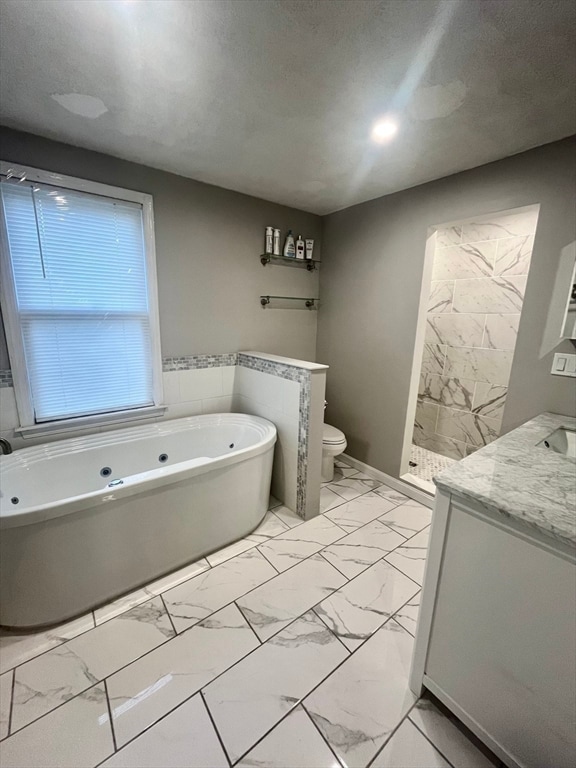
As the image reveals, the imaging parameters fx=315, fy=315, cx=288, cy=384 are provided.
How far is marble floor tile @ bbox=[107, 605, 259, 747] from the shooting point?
1143mm

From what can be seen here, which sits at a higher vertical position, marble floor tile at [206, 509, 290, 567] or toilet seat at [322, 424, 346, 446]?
toilet seat at [322, 424, 346, 446]

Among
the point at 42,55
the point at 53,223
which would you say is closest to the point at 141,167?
the point at 53,223

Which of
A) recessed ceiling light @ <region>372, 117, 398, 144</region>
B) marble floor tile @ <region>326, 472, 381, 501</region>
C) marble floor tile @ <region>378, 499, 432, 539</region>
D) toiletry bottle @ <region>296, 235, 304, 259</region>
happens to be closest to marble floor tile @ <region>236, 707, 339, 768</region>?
marble floor tile @ <region>378, 499, 432, 539</region>

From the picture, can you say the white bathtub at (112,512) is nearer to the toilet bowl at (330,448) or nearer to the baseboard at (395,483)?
the toilet bowl at (330,448)

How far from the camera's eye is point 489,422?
9.83 ft

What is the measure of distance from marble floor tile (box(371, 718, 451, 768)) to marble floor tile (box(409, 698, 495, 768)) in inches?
1.1

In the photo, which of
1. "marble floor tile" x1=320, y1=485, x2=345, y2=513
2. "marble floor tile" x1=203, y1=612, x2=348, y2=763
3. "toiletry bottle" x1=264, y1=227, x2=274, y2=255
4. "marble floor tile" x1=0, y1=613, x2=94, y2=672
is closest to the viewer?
"marble floor tile" x1=203, y1=612, x2=348, y2=763

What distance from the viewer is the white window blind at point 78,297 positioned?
1.86m

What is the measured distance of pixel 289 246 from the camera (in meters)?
2.86

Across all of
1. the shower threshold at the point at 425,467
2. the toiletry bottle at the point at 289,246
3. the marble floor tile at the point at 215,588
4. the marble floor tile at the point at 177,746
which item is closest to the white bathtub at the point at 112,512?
the marble floor tile at the point at 215,588

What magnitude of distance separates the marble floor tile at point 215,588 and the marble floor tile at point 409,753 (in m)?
0.82

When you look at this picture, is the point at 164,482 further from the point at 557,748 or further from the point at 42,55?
the point at 42,55

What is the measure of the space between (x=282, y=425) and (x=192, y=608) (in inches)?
47.6

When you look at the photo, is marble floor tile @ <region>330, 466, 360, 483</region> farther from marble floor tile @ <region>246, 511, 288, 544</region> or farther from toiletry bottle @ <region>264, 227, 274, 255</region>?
toiletry bottle @ <region>264, 227, 274, 255</region>
